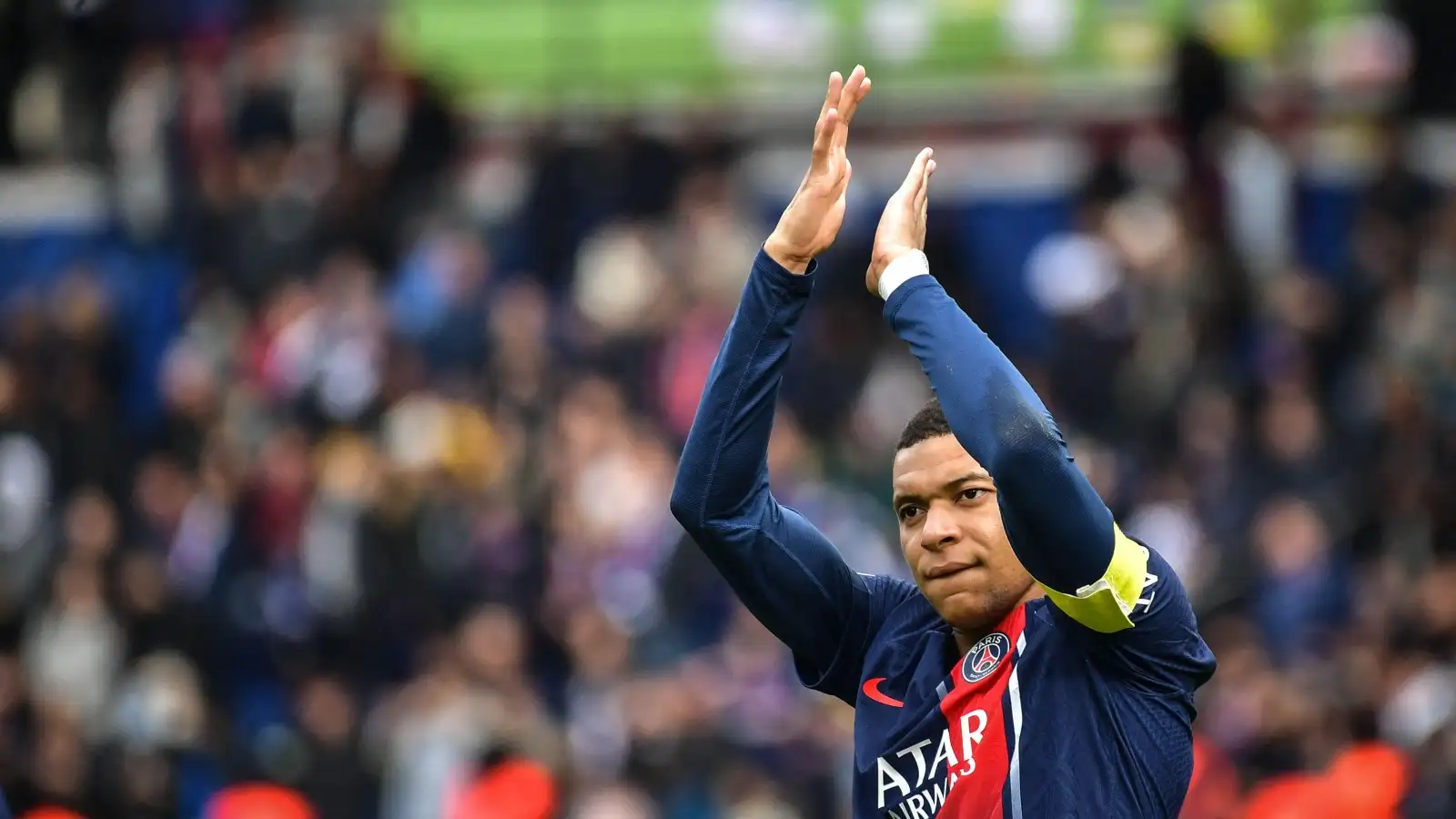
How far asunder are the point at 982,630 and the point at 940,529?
0.24 meters

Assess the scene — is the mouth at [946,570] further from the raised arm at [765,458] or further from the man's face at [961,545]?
the raised arm at [765,458]

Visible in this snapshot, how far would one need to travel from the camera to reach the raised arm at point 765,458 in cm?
402

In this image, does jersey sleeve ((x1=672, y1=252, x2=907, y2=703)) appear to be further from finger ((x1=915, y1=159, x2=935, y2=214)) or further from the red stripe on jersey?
the red stripe on jersey

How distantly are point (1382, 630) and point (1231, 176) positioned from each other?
11.9 feet

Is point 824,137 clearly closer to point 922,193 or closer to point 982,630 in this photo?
point 922,193

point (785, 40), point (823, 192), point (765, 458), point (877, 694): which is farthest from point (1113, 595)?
point (785, 40)

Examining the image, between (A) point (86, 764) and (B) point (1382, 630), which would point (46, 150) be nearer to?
(A) point (86, 764)

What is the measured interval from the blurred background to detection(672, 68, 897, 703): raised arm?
451 cm

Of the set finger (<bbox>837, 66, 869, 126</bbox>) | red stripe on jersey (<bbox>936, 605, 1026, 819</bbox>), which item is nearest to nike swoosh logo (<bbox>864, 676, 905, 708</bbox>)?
red stripe on jersey (<bbox>936, 605, 1026, 819</bbox>)

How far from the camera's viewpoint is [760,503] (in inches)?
165

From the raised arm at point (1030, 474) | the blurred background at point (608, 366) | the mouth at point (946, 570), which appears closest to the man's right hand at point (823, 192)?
the raised arm at point (1030, 474)

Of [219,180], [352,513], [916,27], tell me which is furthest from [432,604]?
[916,27]

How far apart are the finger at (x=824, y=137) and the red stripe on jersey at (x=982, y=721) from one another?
3.02 ft

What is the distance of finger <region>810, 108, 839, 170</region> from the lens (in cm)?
397
